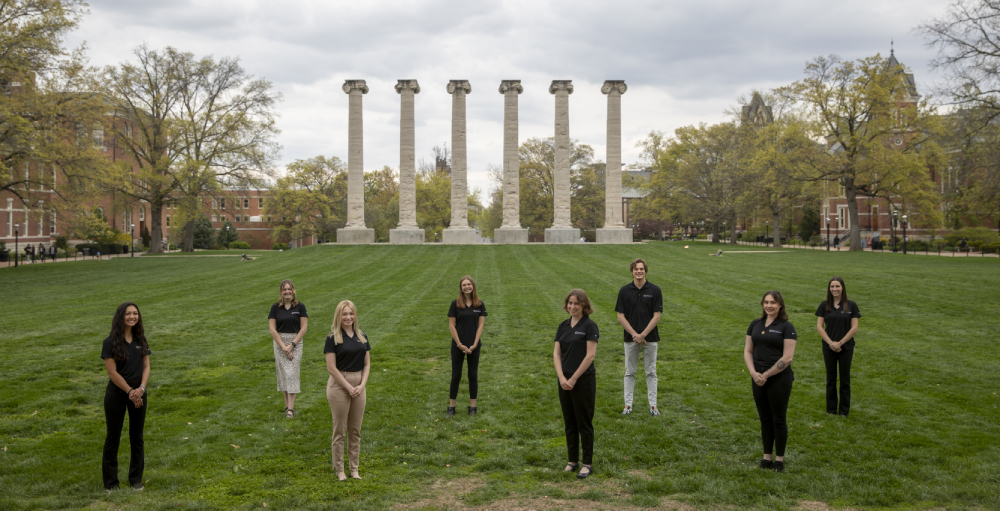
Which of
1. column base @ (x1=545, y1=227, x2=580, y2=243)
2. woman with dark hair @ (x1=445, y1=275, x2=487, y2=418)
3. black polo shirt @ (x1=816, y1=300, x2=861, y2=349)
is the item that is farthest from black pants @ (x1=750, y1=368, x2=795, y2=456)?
column base @ (x1=545, y1=227, x2=580, y2=243)

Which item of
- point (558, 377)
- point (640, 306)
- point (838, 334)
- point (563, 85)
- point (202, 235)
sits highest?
point (563, 85)

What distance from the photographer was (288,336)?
9211 mm

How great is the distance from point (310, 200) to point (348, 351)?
6540 cm

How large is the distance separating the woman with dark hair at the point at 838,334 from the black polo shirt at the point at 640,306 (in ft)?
7.46

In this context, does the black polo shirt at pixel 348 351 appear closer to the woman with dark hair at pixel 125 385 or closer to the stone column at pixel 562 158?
the woman with dark hair at pixel 125 385

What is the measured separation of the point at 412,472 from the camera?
23.9 ft

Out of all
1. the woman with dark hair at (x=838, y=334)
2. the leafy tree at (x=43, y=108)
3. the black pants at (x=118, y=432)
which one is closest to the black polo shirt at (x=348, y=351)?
the black pants at (x=118, y=432)

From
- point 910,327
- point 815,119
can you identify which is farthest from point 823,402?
point 815,119

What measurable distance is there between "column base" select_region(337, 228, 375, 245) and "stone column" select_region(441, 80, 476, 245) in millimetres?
5750

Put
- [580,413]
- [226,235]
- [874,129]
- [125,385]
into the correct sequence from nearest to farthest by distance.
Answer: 1. [125,385]
2. [580,413]
3. [874,129]
4. [226,235]

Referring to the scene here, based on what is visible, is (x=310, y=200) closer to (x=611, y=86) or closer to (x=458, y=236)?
(x=458, y=236)

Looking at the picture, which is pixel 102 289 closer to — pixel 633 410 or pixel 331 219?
pixel 633 410

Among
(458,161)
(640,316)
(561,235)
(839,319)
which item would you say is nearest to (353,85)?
(458,161)

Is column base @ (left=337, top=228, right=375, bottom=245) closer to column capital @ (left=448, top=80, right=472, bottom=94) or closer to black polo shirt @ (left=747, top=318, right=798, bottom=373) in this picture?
column capital @ (left=448, top=80, right=472, bottom=94)
